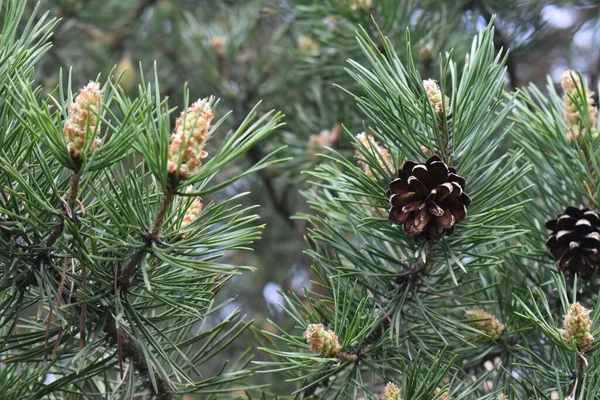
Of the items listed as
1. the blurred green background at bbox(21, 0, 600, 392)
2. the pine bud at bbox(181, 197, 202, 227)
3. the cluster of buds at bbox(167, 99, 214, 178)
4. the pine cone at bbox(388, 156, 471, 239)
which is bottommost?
the blurred green background at bbox(21, 0, 600, 392)

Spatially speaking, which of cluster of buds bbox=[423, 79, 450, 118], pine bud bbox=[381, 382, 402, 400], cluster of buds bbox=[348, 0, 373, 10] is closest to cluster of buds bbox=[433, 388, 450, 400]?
pine bud bbox=[381, 382, 402, 400]

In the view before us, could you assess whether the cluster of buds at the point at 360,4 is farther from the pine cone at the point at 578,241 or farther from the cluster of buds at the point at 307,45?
the pine cone at the point at 578,241

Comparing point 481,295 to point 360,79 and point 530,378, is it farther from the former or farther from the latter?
point 360,79

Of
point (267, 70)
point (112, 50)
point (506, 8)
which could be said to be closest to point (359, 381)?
point (506, 8)

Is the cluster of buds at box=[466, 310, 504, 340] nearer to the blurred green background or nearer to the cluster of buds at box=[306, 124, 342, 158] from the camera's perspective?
the blurred green background

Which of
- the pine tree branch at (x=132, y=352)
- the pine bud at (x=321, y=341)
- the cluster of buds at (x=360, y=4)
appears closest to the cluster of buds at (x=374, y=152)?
the pine bud at (x=321, y=341)

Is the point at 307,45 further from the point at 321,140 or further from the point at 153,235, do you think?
the point at 153,235
